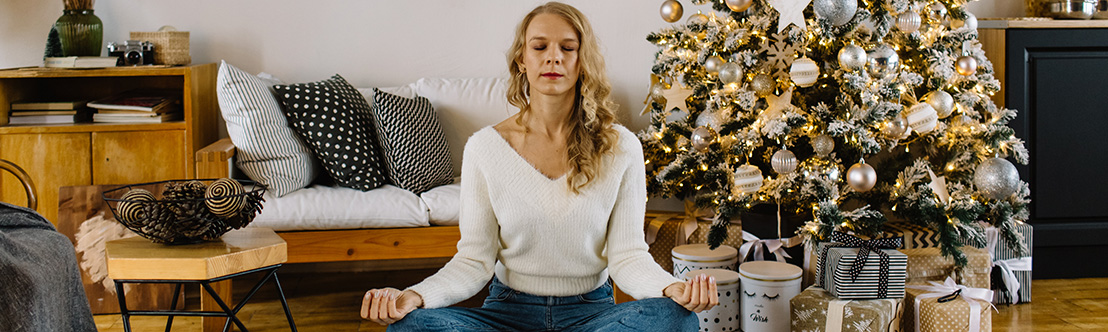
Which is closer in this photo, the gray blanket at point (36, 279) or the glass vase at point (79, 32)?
the gray blanket at point (36, 279)

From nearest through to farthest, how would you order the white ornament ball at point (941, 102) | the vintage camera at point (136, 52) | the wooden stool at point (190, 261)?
the wooden stool at point (190, 261) → the white ornament ball at point (941, 102) → the vintage camera at point (136, 52)

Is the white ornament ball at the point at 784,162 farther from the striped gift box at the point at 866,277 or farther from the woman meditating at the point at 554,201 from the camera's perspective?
the woman meditating at the point at 554,201

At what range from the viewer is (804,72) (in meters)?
2.47

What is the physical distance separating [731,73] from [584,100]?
1.07 metres

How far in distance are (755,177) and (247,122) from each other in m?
1.51

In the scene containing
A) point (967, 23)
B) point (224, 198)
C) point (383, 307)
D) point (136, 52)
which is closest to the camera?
point (383, 307)

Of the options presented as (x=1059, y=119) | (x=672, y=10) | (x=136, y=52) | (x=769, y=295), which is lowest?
(x=769, y=295)

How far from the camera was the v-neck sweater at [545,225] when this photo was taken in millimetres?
1537

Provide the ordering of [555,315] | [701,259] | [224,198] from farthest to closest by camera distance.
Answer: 1. [701,259]
2. [224,198]
3. [555,315]

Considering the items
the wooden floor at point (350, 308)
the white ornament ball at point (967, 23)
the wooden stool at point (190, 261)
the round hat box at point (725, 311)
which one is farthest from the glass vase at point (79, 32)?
the white ornament ball at point (967, 23)

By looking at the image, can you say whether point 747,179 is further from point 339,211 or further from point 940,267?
point 339,211

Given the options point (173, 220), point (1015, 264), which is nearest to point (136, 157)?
point (173, 220)

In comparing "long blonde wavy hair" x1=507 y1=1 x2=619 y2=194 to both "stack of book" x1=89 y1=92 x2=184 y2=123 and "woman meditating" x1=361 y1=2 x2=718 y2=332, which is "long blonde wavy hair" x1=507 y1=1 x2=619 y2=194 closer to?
"woman meditating" x1=361 y1=2 x2=718 y2=332

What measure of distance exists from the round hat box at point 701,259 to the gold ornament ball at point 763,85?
0.48 meters
